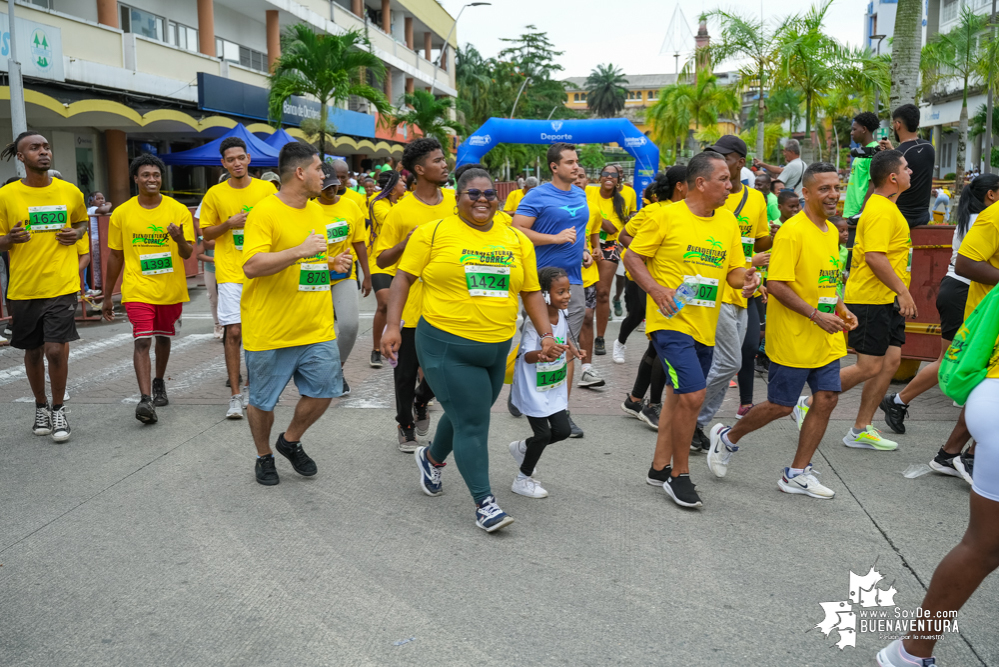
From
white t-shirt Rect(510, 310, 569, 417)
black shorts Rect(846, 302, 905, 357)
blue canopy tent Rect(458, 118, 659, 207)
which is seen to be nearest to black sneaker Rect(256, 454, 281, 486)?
white t-shirt Rect(510, 310, 569, 417)

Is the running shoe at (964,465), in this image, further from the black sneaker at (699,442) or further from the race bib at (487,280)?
the race bib at (487,280)

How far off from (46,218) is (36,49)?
11705 mm

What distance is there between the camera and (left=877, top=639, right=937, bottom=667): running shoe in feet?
9.87

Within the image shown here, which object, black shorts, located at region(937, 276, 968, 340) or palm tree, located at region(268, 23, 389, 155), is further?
palm tree, located at region(268, 23, 389, 155)

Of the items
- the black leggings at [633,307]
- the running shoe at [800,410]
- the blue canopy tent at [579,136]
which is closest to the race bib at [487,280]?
the running shoe at [800,410]

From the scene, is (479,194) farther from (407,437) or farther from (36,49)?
(36,49)

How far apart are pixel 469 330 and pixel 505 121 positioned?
2106cm

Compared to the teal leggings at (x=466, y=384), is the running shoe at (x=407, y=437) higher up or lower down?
lower down

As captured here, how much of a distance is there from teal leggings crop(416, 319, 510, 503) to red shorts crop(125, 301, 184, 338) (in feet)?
10.7

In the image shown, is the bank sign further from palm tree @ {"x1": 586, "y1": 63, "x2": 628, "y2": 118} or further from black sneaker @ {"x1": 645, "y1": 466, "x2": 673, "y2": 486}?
palm tree @ {"x1": 586, "y1": 63, "x2": 628, "y2": 118}

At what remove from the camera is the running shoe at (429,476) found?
203 inches

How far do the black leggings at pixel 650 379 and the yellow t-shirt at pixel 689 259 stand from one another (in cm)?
150

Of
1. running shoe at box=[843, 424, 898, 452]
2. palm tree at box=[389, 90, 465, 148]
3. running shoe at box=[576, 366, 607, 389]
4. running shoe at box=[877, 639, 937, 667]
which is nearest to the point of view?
running shoe at box=[877, 639, 937, 667]

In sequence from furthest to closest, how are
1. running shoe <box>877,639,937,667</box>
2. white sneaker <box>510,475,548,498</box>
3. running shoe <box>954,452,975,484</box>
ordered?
running shoe <box>954,452,975,484</box>, white sneaker <box>510,475,548,498</box>, running shoe <box>877,639,937,667</box>
